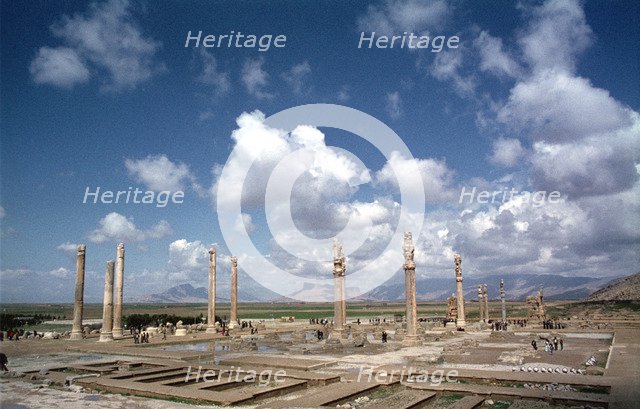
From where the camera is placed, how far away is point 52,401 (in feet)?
48.3

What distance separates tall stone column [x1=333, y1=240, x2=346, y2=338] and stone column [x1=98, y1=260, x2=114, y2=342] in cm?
1678

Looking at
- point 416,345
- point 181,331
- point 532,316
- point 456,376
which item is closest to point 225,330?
point 181,331

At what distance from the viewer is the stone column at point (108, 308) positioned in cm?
3544

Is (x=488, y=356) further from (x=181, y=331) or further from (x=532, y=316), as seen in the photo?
(x=532, y=316)

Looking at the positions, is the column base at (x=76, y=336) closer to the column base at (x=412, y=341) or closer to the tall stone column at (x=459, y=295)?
the column base at (x=412, y=341)

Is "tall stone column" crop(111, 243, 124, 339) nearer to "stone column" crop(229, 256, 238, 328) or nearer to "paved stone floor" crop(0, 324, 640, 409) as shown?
"paved stone floor" crop(0, 324, 640, 409)

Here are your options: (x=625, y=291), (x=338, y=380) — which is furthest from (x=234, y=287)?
(x=625, y=291)

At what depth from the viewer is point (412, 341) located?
3303 cm

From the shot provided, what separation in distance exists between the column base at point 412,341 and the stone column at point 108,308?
21.5 meters

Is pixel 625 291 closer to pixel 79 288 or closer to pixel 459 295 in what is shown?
pixel 459 295

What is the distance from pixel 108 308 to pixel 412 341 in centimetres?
2289

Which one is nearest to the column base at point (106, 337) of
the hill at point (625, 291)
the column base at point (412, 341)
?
the column base at point (412, 341)

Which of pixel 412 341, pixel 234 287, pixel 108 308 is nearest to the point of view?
pixel 412 341

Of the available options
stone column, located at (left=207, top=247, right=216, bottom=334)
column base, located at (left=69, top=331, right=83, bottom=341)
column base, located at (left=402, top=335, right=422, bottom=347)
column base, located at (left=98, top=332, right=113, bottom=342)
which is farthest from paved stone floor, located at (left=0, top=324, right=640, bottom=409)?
stone column, located at (left=207, top=247, right=216, bottom=334)
